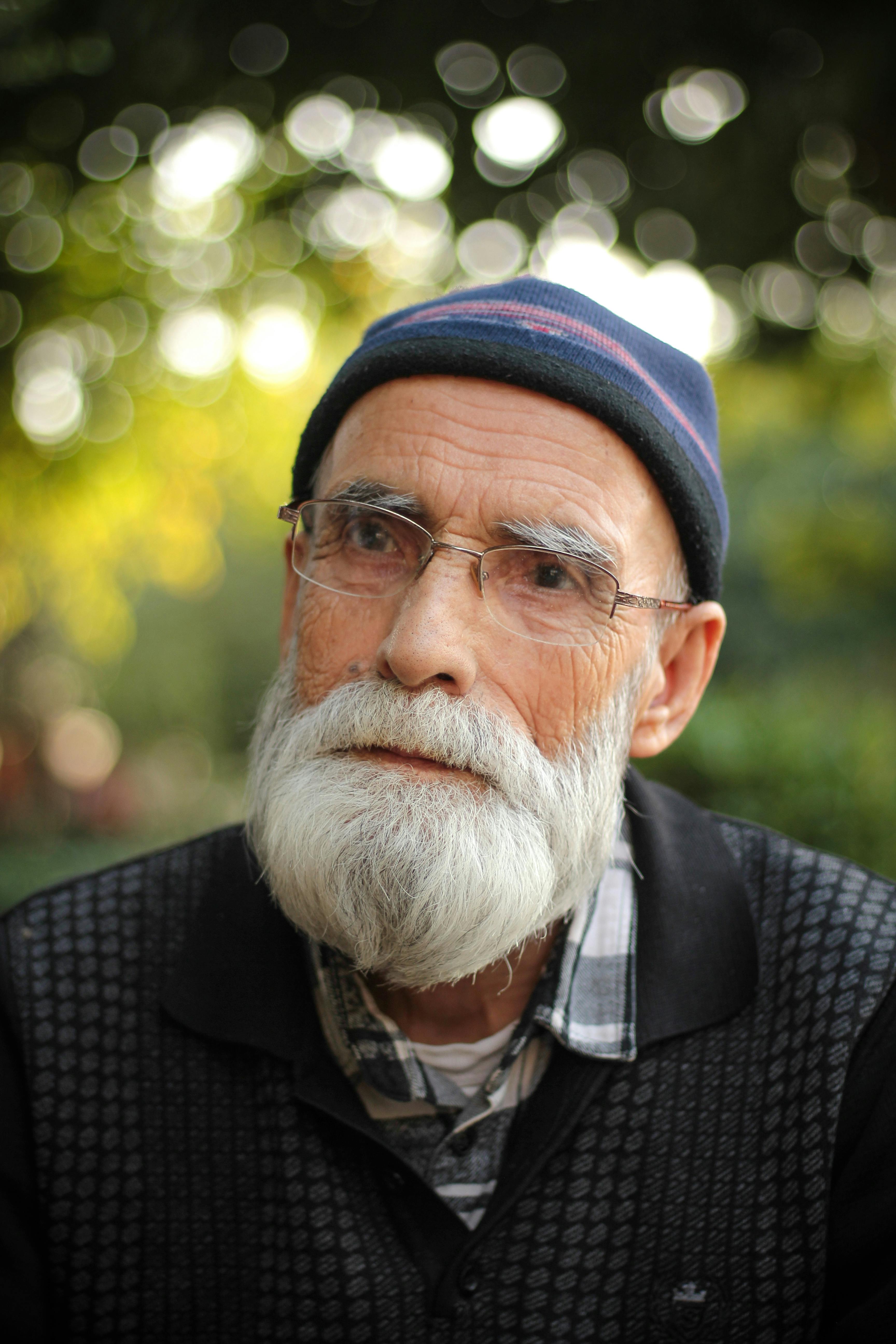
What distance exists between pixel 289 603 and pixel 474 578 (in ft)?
2.24

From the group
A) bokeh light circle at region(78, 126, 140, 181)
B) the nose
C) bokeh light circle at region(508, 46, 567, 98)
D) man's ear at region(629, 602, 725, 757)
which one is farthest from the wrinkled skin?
bokeh light circle at region(78, 126, 140, 181)

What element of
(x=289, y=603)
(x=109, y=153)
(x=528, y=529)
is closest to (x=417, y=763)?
(x=528, y=529)

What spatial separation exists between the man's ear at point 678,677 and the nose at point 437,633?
1.79 feet

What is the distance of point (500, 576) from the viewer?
1.77 metres

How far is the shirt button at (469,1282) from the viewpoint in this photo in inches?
62.5

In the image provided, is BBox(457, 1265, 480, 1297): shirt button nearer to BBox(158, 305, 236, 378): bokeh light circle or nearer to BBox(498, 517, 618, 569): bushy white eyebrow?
BBox(498, 517, 618, 569): bushy white eyebrow

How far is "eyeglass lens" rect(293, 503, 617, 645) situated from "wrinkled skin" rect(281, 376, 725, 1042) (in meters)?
0.03

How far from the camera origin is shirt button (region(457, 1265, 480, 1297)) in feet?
5.21

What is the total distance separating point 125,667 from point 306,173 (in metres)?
12.8

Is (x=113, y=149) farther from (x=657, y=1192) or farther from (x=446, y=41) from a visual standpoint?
(x=657, y=1192)

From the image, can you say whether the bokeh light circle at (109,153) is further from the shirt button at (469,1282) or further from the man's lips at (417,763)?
the shirt button at (469,1282)

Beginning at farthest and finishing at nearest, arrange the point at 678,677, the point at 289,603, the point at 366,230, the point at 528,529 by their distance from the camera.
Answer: the point at 366,230
the point at 289,603
the point at 678,677
the point at 528,529

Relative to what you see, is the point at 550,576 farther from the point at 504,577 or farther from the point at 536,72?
the point at 536,72

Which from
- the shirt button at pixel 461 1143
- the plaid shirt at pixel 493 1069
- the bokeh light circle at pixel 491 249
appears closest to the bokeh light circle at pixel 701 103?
the bokeh light circle at pixel 491 249
